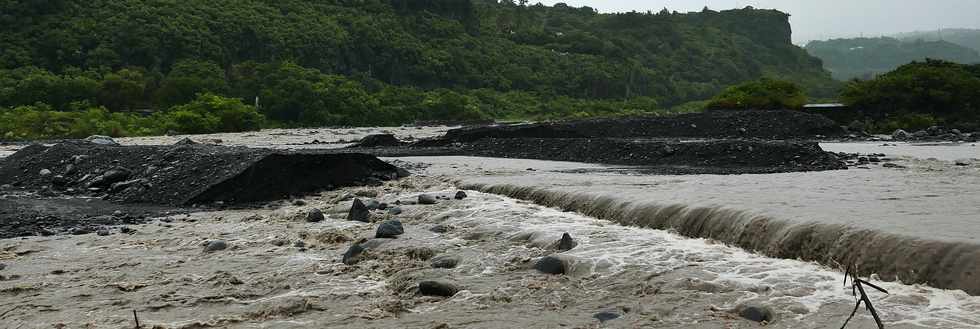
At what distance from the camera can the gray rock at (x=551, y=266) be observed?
620 centimetres

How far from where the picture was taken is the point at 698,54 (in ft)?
368

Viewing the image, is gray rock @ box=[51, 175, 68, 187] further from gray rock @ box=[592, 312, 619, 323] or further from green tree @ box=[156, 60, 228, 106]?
green tree @ box=[156, 60, 228, 106]

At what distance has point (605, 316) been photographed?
16.0 feet

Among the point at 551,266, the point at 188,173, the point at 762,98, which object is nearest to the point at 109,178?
the point at 188,173

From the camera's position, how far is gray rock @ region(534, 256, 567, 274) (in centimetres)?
620

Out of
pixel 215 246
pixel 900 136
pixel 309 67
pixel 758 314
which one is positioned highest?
pixel 309 67

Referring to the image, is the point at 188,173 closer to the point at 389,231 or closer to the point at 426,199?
the point at 426,199

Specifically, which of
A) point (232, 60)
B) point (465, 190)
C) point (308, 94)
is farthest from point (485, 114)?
point (465, 190)

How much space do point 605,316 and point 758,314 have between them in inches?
38.0

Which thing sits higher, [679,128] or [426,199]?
[426,199]

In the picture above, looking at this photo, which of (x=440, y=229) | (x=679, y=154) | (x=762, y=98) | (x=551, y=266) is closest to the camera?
(x=551, y=266)

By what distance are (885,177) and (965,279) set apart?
24.6 ft

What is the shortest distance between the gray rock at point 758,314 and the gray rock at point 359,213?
18.3 ft

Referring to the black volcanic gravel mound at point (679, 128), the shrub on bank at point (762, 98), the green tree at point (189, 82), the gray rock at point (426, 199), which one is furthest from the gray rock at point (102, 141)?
the shrub on bank at point (762, 98)
